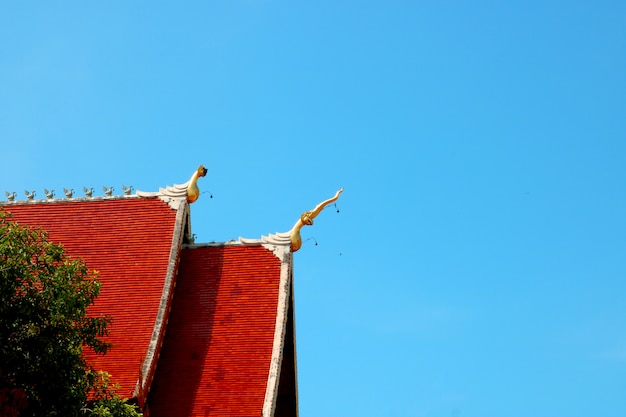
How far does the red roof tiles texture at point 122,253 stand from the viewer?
75.4 feet

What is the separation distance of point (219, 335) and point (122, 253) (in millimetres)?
3176

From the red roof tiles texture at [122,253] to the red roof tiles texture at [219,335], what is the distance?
87 cm

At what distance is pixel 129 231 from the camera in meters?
25.5

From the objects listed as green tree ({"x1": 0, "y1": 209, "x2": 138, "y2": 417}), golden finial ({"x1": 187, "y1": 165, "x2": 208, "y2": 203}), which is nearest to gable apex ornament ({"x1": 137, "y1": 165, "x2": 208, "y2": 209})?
golden finial ({"x1": 187, "y1": 165, "x2": 208, "y2": 203})

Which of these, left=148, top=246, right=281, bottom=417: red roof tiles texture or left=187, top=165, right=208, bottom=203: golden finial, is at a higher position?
left=187, top=165, right=208, bottom=203: golden finial

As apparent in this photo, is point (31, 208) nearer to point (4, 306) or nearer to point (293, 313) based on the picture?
point (293, 313)

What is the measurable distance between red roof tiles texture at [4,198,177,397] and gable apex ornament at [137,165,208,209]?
150 mm

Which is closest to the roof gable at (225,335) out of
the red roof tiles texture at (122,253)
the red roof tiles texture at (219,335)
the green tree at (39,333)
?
the red roof tiles texture at (219,335)

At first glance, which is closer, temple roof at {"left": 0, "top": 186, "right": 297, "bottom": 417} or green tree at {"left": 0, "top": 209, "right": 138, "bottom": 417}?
green tree at {"left": 0, "top": 209, "right": 138, "bottom": 417}

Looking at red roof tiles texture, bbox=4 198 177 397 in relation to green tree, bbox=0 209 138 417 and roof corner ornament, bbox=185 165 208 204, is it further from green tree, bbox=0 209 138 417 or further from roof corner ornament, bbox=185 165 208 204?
green tree, bbox=0 209 138 417

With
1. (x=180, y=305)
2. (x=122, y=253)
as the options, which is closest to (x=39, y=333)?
(x=180, y=305)

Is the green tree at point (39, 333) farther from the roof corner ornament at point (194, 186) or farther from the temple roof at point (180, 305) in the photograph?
the roof corner ornament at point (194, 186)

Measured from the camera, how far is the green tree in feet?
55.6

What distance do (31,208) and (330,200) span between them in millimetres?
7384
